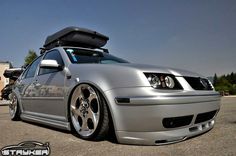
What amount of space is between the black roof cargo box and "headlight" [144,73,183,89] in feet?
6.97

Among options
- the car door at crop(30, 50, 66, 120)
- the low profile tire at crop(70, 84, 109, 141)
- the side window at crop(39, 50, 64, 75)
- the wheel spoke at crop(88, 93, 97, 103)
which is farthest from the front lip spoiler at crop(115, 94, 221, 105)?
the side window at crop(39, 50, 64, 75)

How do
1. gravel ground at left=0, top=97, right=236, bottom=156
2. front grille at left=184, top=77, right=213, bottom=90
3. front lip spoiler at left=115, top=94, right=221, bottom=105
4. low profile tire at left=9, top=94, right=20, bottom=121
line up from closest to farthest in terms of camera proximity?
gravel ground at left=0, top=97, right=236, bottom=156 → front lip spoiler at left=115, top=94, right=221, bottom=105 → front grille at left=184, top=77, right=213, bottom=90 → low profile tire at left=9, top=94, right=20, bottom=121

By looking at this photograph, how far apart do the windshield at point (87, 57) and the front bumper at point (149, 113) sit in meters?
1.01

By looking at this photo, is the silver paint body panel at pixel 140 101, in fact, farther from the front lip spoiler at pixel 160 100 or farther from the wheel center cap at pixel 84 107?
the wheel center cap at pixel 84 107

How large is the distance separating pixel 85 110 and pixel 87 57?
93 centimetres

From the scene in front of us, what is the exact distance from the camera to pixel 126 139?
7.72 feet

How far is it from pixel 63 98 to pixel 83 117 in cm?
44

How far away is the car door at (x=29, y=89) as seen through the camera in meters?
4.04

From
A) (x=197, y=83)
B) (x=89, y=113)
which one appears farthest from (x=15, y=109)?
(x=197, y=83)

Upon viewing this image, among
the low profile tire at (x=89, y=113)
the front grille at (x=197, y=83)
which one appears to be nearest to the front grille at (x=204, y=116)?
the front grille at (x=197, y=83)

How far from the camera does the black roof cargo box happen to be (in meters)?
4.16

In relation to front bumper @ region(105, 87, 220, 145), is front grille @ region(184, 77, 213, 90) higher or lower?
higher

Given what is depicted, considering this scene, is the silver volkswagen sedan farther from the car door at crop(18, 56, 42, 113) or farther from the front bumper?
the car door at crop(18, 56, 42, 113)

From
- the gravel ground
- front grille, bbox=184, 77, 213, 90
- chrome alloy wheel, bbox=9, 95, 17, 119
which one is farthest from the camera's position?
chrome alloy wheel, bbox=9, 95, 17, 119
